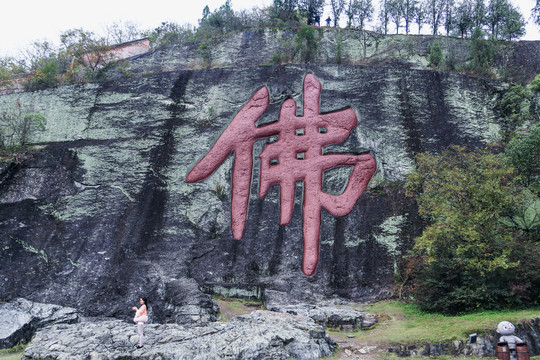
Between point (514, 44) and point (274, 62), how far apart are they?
995 cm

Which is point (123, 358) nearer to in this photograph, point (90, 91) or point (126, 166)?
point (126, 166)

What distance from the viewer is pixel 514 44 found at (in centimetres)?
1688

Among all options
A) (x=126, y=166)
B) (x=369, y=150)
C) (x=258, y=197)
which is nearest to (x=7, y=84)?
(x=126, y=166)

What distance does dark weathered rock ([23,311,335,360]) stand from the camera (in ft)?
19.6

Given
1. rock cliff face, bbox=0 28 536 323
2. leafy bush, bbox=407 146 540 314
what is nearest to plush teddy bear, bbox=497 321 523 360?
leafy bush, bbox=407 146 540 314

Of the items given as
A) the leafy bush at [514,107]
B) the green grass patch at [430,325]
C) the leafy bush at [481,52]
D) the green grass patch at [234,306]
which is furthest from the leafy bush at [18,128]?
the leafy bush at [481,52]

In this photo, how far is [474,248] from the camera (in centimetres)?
791

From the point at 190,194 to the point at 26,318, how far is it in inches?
188

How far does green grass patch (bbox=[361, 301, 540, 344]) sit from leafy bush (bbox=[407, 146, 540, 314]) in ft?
1.10

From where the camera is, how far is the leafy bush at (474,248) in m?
7.43

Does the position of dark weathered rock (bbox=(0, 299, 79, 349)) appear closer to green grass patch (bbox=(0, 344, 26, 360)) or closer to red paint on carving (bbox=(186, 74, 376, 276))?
green grass patch (bbox=(0, 344, 26, 360))

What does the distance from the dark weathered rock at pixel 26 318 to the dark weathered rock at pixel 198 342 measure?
1.33m

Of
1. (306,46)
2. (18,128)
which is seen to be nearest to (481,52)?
(306,46)

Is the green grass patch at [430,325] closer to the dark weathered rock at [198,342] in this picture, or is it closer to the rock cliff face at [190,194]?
the dark weathered rock at [198,342]
